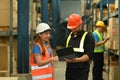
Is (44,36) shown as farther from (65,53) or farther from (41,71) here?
(41,71)

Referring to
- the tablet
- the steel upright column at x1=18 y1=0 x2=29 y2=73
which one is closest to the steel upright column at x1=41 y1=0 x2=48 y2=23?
the steel upright column at x1=18 y1=0 x2=29 y2=73

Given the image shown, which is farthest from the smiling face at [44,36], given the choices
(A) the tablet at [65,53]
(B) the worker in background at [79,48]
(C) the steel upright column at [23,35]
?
(C) the steel upright column at [23,35]

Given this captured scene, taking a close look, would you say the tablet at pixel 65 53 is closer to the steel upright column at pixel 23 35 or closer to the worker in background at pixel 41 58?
the worker in background at pixel 41 58

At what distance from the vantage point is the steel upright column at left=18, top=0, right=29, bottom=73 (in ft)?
20.7

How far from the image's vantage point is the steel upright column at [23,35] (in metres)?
6.31

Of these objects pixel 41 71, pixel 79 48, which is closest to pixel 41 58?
pixel 41 71

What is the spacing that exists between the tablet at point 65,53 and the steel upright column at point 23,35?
175 centimetres

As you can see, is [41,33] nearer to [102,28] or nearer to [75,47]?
[75,47]

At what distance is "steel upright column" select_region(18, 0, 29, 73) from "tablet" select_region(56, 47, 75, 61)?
175 cm

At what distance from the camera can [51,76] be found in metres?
4.77

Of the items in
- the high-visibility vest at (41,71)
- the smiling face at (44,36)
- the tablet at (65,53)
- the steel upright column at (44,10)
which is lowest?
the high-visibility vest at (41,71)

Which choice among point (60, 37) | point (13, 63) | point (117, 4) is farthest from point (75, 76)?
point (60, 37)

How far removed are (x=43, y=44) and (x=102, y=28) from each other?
15.9 feet

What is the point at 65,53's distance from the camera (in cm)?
477
